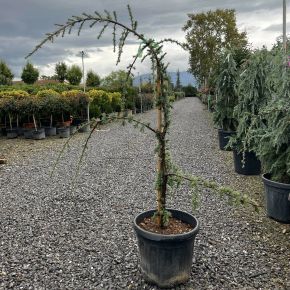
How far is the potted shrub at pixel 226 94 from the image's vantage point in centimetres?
817

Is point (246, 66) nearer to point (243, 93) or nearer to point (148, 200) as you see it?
point (243, 93)

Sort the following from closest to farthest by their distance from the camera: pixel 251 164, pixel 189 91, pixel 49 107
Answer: pixel 251 164 < pixel 49 107 < pixel 189 91

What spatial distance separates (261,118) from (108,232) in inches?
98.1

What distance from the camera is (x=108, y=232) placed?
4.00m

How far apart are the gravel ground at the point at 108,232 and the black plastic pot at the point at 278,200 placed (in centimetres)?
10

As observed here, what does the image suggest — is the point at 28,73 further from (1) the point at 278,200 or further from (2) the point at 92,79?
(1) the point at 278,200

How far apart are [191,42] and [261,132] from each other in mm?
24808

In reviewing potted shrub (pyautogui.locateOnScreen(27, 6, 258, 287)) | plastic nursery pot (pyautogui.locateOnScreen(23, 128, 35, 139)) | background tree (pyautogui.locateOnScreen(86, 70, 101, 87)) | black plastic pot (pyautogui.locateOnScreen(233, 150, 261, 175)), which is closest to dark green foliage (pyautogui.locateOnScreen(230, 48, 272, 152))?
black plastic pot (pyautogui.locateOnScreen(233, 150, 261, 175))

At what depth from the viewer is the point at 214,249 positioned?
359 centimetres

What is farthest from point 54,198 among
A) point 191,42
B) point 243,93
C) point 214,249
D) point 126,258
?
point 191,42

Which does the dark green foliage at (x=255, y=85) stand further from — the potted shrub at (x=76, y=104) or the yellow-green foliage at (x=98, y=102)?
the yellow-green foliage at (x=98, y=102)

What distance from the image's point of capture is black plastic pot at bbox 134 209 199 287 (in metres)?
2.84

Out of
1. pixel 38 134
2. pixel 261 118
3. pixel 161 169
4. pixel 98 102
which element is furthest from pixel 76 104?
pixel 161 169

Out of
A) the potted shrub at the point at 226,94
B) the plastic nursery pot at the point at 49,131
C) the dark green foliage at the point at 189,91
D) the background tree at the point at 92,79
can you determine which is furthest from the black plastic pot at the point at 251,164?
the dark green foliage at the point at 189,91
